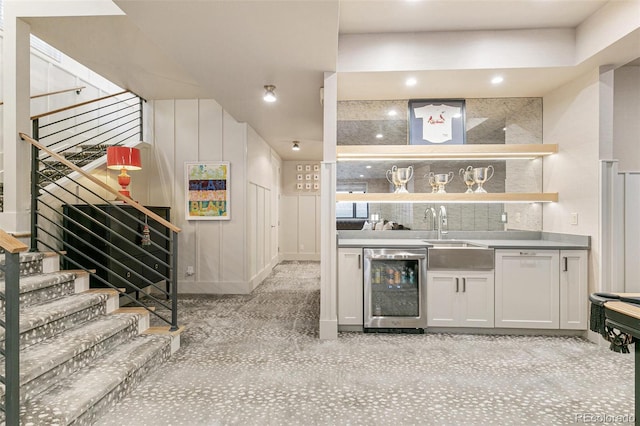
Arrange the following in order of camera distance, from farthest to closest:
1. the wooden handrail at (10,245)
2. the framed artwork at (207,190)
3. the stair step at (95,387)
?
the framed artwork at (207,190), the stair step at (95,387), the wooden handrail at (10,245)

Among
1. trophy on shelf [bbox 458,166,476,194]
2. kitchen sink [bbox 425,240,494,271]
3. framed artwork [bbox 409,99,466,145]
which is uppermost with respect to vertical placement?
framed artwork [bbox 409,99,466,145]

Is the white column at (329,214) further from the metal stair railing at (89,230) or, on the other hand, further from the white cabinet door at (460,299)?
the metal stair railing at (89,230)

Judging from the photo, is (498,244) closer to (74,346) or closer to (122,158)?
(74,346)

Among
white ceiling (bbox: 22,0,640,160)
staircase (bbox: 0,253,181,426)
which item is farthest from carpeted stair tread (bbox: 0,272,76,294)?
white ceiling (bbox: 22,0,640,160)

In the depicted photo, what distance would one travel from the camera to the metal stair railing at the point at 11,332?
1.44m

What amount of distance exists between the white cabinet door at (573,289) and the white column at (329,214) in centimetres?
215

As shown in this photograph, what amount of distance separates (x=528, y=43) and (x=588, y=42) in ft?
1.48

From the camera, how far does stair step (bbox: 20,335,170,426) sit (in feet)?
5.37

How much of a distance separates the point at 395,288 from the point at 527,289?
1237 mm

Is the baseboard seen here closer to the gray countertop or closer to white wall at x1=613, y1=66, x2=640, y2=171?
the gray countertop

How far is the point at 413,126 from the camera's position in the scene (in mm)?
3604

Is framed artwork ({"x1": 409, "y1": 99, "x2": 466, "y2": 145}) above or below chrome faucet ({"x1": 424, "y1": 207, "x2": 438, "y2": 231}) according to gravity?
above

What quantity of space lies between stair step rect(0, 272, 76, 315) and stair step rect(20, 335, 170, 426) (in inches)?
26.6

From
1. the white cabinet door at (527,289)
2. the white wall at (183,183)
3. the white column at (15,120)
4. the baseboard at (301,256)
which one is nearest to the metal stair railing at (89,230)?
the white column at (15,120)
